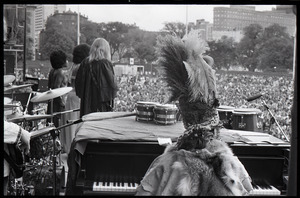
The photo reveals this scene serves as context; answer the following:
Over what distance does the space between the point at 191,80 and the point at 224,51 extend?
3.49 meters

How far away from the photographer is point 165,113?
429 cm

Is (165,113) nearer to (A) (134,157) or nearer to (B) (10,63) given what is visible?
(A) (134,157)

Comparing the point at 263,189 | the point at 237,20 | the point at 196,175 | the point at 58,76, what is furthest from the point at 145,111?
the point at 58,76

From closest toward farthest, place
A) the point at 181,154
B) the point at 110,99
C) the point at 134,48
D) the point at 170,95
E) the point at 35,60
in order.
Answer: the point at 181,154 → the point at 170,95 → the point at 110,99 → the point at 134,48 → the point at 35,60

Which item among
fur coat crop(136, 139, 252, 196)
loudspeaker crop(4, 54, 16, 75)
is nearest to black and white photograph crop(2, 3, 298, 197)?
fur coat crop(136, 139, 252, 196)

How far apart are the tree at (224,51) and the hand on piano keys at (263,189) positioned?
2204 mm

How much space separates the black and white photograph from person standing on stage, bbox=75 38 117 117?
0.7 inches

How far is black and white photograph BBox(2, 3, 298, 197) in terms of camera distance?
2805mm

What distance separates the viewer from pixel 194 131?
2.91 meters

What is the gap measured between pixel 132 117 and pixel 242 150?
4.65 feet

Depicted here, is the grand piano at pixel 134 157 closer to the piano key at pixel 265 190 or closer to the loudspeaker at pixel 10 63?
the piano key at pixel 265 190

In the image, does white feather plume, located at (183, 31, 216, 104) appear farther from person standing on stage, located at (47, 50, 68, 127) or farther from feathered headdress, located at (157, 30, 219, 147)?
person standing on stage, located at (47, 50, 68, 127)

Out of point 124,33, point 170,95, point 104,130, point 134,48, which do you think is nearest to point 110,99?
point 134,48
